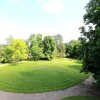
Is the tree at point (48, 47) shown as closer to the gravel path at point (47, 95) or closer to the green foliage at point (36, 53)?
the green foliage at point (36, 53)

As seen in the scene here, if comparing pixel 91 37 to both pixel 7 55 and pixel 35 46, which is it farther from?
pixel 35 46

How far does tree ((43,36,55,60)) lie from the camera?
7838cm

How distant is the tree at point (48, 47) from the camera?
78.4 m

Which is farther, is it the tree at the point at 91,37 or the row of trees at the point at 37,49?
the row of trees at the point at 37,49

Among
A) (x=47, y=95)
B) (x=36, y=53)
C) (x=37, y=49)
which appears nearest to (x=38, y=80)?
(x=47, y=95)

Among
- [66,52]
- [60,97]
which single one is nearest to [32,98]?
[60,97]

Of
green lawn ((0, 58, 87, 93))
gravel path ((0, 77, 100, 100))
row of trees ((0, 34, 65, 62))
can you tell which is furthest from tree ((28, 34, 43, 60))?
gravel path ((0, 77, 100, 100))

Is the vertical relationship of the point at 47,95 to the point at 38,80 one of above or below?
below

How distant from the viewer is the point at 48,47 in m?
79.1

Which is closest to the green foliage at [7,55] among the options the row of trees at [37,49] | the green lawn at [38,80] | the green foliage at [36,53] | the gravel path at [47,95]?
the row of trees at [37,49]

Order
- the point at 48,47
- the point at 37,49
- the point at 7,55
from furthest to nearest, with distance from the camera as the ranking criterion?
the point at 48,47
the point at 37,49
the point at 7,55

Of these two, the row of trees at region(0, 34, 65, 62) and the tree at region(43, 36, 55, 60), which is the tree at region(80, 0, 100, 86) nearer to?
the row of trees at region(0, 34, 65, 62)

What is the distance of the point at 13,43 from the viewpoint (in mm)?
60750

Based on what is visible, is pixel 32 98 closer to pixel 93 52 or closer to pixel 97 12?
pixel 93 52
